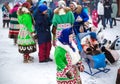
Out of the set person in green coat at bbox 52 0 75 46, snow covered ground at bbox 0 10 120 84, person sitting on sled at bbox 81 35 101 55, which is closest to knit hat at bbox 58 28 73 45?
snow covered ground at bbox 0 10 120 84

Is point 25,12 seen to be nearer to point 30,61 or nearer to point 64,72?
point 30,61

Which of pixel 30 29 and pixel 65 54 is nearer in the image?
pixel 65 54

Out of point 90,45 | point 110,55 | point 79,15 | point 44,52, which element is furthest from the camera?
point 44,52

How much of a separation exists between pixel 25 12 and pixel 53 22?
73cm

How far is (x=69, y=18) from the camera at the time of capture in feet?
24.0

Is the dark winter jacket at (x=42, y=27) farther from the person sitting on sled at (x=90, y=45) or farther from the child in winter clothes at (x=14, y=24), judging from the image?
the child in winter clothes at (x=14, y=24)

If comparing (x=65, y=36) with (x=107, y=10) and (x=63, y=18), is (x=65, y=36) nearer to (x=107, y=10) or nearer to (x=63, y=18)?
(x=63, y=18)

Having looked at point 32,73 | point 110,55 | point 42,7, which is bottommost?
point 32,73

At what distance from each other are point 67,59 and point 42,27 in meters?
3.61

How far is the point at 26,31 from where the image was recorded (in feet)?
25.7

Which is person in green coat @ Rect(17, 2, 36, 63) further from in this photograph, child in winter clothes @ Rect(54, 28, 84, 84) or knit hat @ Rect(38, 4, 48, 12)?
child in winter clothes @ Rect(54, 28, 84, 84)

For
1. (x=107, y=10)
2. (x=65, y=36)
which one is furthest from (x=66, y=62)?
(x=107, y=10)

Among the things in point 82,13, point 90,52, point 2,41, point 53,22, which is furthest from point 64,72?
point 2,41

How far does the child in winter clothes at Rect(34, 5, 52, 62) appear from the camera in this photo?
784cm
